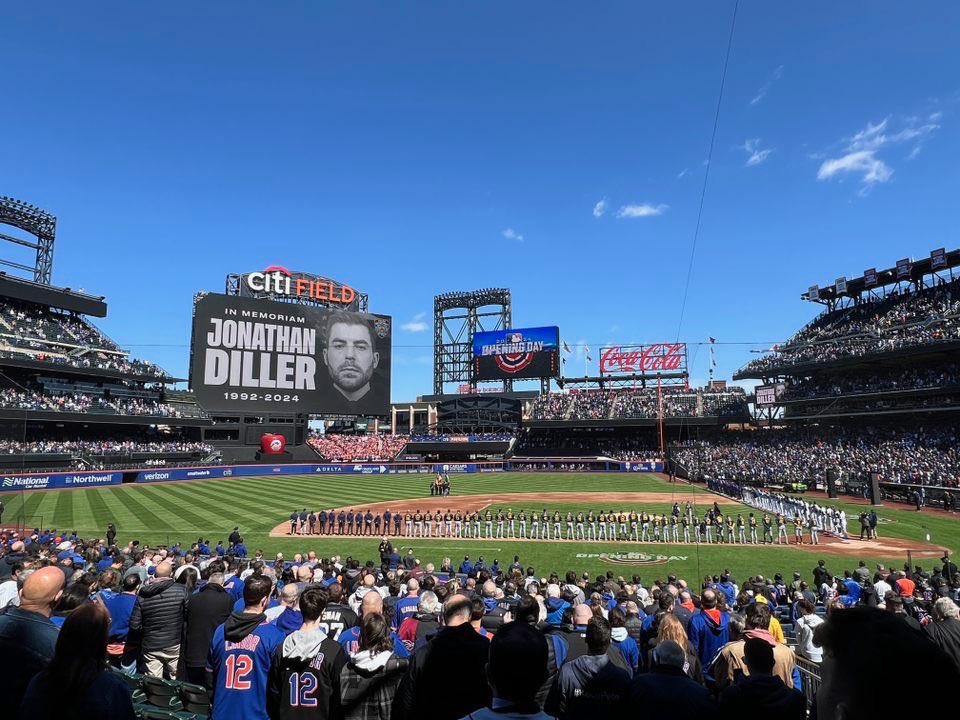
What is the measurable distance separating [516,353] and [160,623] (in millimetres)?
73024

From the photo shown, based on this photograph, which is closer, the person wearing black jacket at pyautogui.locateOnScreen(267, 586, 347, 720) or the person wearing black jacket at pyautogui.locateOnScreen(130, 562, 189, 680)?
the person wearing black jacket at pyautogui.locateOnScreen(267, 586, 347, 720)

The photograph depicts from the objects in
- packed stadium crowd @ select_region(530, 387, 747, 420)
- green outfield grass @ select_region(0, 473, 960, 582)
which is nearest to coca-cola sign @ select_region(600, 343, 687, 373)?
packed stadium crowd @ select_region(530, 387, 747, 420)

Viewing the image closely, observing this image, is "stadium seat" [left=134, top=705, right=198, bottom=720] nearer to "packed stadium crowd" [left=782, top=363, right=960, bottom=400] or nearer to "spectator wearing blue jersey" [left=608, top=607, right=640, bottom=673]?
"spectator wearing blue jersey" [left=608, top=607, right=640, bottom=673]

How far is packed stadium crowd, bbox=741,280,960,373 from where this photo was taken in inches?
1877

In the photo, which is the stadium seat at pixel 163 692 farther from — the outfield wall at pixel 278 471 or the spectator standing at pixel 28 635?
the outfield wall at pixel 278 471

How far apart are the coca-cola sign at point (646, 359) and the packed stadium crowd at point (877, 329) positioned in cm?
983

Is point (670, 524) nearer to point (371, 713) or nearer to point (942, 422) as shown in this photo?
point (371, 713)

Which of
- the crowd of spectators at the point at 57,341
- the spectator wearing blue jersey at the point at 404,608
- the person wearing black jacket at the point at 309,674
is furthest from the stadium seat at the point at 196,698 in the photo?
the crowd of spectators at the point at 57,341

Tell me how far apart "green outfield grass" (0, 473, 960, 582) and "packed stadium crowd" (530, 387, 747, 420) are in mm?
20742

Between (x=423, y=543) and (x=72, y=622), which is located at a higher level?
(x=72, y=622)

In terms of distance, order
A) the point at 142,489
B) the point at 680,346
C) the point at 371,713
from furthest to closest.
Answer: the point at 680,346 → the point at 142,489 → the point at 371,713

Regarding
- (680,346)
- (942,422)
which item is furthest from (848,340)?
(680,346)

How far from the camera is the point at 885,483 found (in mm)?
35500

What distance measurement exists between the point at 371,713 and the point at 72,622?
221 cm
